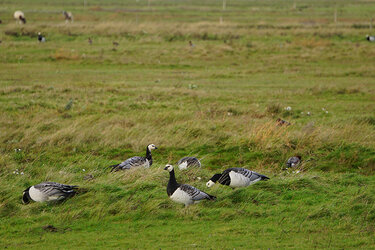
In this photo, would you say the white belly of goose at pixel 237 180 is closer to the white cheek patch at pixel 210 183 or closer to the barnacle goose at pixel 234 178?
the barnacle goose at pixel 234 178

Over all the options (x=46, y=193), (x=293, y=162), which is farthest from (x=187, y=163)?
(x=46, y=193)

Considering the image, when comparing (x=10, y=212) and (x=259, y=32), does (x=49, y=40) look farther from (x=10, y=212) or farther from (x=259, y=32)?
(x=10, y=212)

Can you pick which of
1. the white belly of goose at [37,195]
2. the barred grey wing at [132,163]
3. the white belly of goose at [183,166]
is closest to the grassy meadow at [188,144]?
the white belly of goose at [37,195]

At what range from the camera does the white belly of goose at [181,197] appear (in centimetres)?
886

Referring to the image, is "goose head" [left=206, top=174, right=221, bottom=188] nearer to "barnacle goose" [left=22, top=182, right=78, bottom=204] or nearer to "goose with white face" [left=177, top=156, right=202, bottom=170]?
"goose with white face" [left=177, top=156, right=202, bottom=170]

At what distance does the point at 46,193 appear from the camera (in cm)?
891

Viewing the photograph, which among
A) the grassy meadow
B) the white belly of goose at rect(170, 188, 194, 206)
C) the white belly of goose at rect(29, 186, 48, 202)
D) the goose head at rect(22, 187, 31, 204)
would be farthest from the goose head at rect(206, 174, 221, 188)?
the goose head at rect(22, 187, 31, 204)

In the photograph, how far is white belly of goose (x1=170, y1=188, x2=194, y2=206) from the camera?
8.86 meters

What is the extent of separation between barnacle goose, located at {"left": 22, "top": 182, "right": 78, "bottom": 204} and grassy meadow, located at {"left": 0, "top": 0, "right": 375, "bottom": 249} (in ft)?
0.53

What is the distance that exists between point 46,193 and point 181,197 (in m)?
2.34

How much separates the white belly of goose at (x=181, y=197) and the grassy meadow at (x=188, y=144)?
0.18m

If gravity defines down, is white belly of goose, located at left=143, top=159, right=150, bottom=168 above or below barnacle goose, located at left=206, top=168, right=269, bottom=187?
below

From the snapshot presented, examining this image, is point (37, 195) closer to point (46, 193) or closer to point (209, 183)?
point (46, 193)

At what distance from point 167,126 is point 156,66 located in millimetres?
16679
